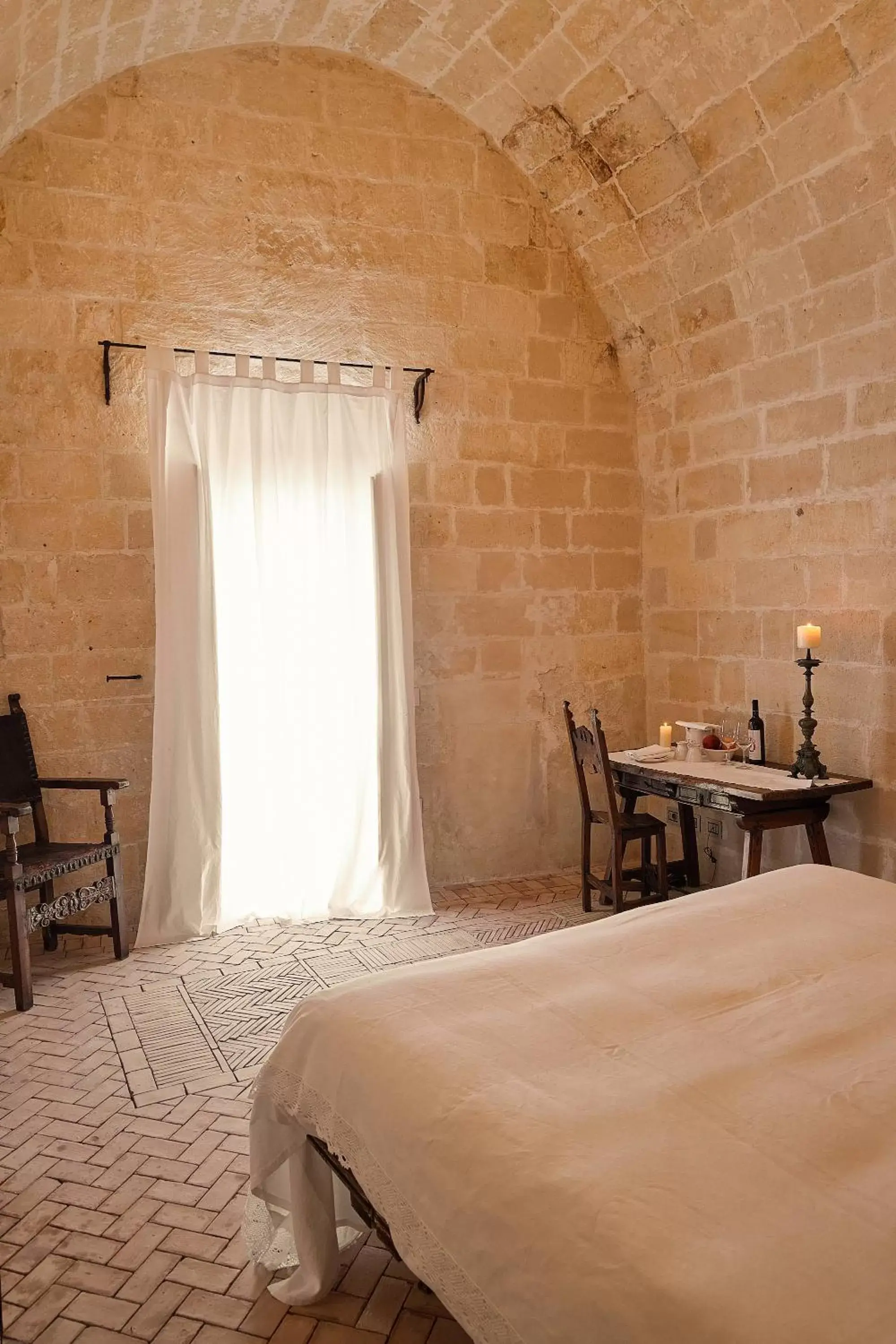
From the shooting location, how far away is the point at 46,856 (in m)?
3.84

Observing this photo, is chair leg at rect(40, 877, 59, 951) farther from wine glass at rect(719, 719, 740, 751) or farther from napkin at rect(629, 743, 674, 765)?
wine glass at rect(719, 719, 740, 751)

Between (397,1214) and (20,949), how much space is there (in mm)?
2545

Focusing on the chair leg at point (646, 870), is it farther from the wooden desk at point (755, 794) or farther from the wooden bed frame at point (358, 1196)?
the wooden bed frame at point (358, 1196)

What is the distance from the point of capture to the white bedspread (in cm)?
118

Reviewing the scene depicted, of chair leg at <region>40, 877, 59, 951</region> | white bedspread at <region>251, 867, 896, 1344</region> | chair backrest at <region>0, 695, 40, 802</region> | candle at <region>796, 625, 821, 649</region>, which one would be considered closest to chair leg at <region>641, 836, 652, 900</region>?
candle at <region>796, 625, 821, 649</region>

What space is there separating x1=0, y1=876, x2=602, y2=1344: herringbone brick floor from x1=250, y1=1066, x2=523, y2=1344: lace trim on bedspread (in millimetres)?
464

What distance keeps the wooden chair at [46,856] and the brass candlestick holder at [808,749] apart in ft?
9.46

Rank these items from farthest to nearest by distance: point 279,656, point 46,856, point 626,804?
1. point 626,804
2. point 279,656
3. point 46,856

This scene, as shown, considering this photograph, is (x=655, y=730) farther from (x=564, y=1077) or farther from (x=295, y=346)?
(x=564, y=1077)

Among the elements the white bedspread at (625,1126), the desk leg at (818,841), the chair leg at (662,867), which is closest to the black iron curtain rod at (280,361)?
the chair leg at (662,867)

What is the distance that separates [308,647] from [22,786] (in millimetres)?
1384

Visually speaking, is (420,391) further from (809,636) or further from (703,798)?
(703,798)

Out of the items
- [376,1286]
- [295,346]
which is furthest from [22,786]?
[376,1286]

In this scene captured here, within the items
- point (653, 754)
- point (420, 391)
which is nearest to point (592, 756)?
point (653, 754)
